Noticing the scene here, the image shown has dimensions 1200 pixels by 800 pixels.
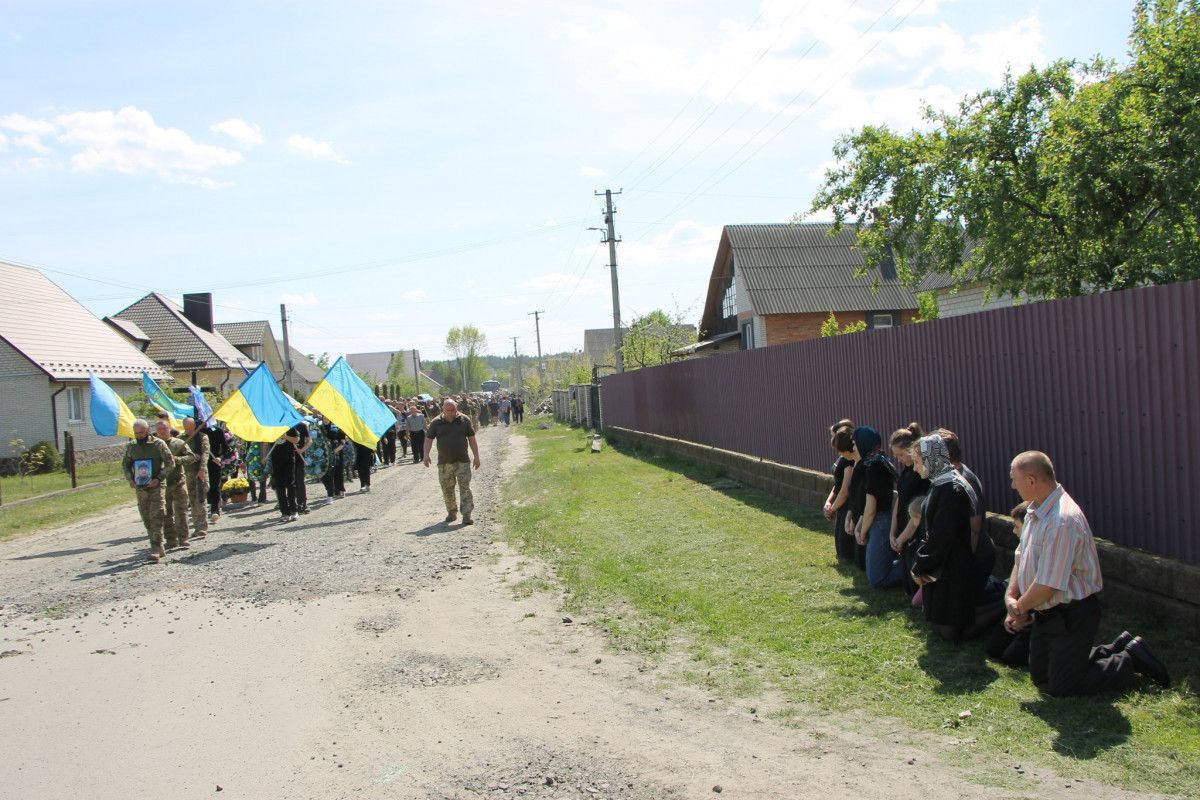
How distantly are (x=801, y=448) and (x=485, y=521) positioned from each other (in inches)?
184

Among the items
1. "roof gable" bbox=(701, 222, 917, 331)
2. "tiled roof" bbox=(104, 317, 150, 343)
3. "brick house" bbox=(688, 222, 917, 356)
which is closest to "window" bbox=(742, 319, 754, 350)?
"brick house" bbox=(688, 222, 917, 356)

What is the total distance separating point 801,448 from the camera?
1170 cm

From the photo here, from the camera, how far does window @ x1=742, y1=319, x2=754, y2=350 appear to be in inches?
1200

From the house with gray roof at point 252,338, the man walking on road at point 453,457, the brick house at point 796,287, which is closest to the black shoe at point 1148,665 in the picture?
the man walking on road at point 453,457

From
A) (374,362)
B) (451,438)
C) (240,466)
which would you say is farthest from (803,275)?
(374,362)

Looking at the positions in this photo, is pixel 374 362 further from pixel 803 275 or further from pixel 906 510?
pixel 906 510

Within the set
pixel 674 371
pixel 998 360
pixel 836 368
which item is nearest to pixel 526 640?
pixel 998 360

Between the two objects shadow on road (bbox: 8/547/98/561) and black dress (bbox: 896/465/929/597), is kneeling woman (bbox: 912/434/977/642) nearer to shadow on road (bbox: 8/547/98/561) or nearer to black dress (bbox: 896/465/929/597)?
black dress (bbox: 896/465/929/597)

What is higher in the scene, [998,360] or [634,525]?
[998,360]

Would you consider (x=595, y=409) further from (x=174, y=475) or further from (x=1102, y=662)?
(x=1102, y=662)

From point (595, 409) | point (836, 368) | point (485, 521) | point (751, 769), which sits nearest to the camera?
point (751, 769)

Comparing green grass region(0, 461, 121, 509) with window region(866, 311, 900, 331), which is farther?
window region(866, 311, 900, 331)

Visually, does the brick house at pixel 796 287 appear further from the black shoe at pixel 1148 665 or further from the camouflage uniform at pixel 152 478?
the black shoe at pixel 1148 665

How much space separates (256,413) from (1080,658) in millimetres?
11962
